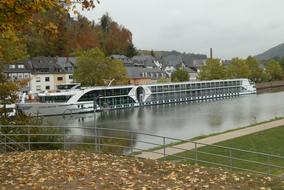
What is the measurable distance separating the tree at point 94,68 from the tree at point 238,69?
140 ft

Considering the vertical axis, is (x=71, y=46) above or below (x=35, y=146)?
above

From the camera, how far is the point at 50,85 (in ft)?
337

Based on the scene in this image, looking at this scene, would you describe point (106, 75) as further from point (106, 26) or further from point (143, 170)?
point (143, 170)

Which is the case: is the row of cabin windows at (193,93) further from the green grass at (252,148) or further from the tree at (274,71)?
the green grass at (252,148)

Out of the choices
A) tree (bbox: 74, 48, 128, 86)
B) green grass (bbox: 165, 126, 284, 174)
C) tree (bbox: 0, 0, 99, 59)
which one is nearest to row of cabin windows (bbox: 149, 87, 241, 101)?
tree (bbox: 74, 48, 128, 86)

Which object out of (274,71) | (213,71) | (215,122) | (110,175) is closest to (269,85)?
(274,71)

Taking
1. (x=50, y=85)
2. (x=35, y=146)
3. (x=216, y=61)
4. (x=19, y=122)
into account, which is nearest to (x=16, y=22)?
(x=35, y=146)

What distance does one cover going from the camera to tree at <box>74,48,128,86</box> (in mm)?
84062

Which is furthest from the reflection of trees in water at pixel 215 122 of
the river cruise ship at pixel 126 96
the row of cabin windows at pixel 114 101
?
the row of cabin windows at pixel 114 101

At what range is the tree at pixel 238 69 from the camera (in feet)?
396

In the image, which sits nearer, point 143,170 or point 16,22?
point 16,22

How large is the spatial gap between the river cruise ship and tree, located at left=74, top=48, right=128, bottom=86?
10.00 m

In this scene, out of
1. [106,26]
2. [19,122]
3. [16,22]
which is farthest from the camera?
[106,26]

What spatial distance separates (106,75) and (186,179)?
76515mm
